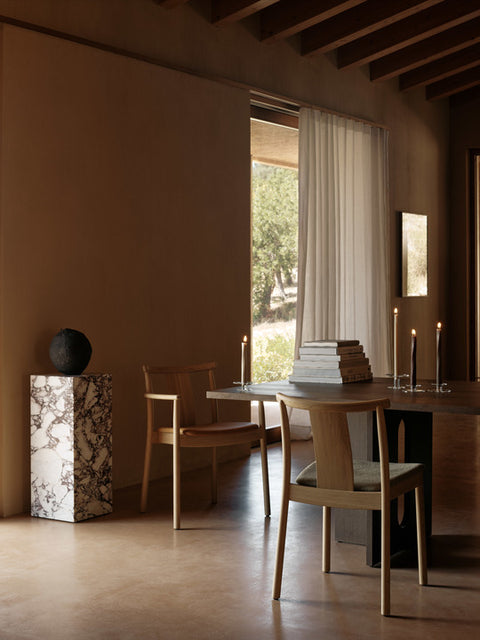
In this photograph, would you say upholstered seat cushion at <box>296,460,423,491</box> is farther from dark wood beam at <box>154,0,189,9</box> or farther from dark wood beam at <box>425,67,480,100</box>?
dark wood beam at <box>425,67,480,100</box>

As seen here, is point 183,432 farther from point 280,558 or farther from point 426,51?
point 426,51

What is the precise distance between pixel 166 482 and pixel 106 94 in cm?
236

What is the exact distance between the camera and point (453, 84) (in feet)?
28.2

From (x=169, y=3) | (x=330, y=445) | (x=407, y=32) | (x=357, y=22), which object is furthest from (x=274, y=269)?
(x=330, y=445)

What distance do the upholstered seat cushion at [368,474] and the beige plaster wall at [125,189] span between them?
6.10 ft

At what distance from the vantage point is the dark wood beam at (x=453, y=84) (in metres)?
8.48

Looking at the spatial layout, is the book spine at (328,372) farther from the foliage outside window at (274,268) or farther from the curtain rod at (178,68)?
the foliage outside window at (274,268)

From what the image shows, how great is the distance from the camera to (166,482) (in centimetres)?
524

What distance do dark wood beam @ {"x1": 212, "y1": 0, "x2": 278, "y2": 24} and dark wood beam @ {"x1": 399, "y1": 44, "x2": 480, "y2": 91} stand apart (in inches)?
114

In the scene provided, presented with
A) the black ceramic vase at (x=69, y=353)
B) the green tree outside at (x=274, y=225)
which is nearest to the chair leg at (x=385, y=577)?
the black ceramic vase at (x=69, y=353)

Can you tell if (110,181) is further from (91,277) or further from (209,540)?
(209,540)

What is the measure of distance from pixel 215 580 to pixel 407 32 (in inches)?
198

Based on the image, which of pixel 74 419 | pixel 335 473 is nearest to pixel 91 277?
pixel 74 419

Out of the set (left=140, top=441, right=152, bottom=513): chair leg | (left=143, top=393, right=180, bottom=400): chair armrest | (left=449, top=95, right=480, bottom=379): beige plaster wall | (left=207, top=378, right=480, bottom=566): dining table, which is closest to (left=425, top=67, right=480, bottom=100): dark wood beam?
(left=449, top=95, right=480, bottom=379): beige plaster wall
